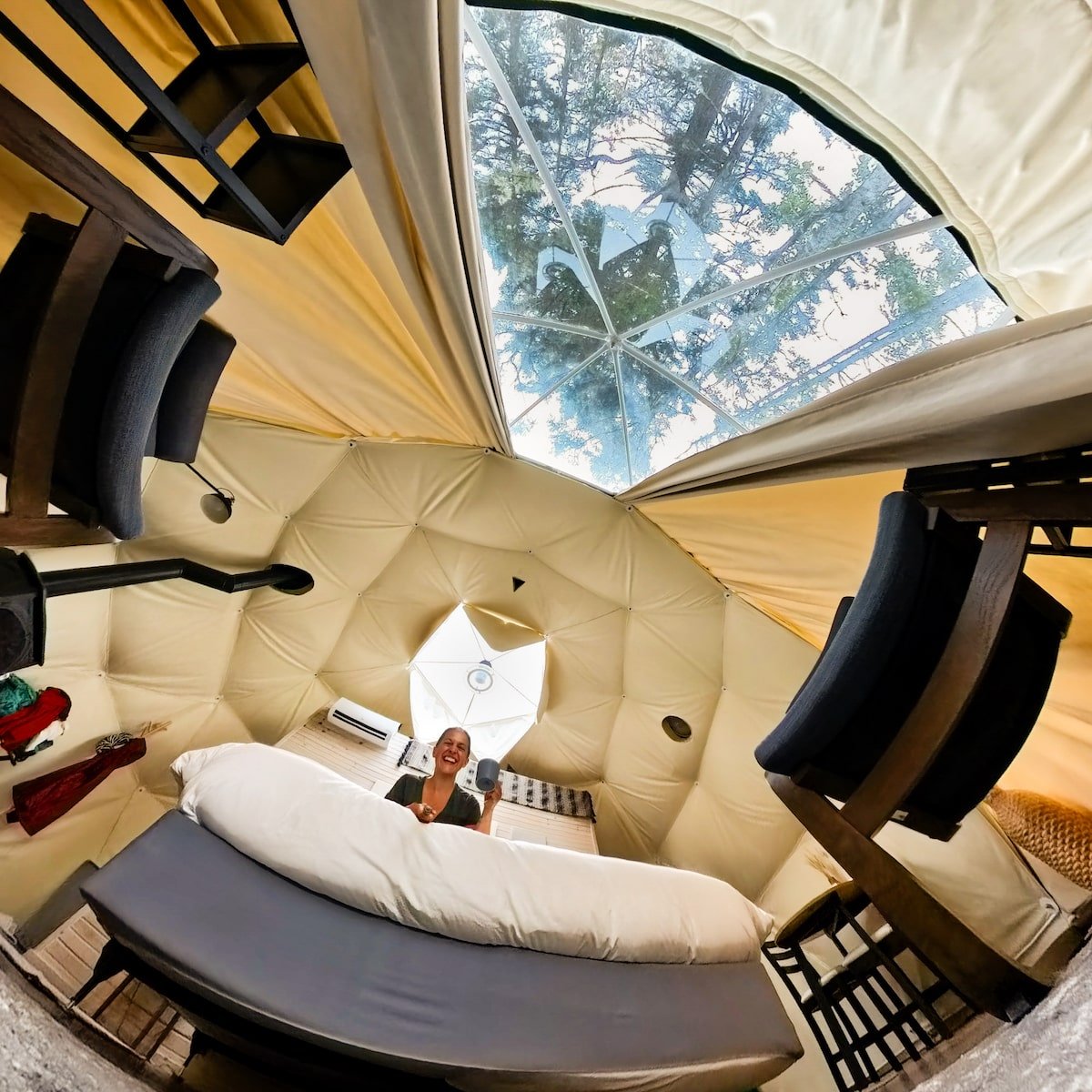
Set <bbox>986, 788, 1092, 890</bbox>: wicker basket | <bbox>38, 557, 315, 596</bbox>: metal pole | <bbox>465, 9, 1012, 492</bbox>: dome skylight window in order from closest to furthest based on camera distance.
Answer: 1. <bbox>465, 9, 1012, 492</bbox>: dome skylight window
2. <bbox>986, 788, 1092, 890</bbox>: wicker basket
3. <bbox>38, 557, 315, 596</bbox>: metal pole

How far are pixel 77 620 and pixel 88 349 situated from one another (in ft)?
7.23

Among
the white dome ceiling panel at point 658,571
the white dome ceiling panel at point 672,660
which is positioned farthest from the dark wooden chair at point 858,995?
the white dome ceiling panel at point 658,571

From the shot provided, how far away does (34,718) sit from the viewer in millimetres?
2523

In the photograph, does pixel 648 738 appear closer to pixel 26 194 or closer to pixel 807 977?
pixel 807 977

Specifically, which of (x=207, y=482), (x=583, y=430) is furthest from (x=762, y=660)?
(x=207, y=482)

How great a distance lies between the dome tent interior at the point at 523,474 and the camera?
0.98 metres

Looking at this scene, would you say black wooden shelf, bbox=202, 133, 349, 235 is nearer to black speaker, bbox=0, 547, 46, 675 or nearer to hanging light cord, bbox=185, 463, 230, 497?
black speaker, bbox=0, 547, 46, 675

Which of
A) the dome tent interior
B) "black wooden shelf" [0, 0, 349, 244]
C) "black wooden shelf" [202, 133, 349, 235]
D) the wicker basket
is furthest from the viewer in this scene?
the wicker basket

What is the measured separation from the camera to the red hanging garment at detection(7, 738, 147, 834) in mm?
2615

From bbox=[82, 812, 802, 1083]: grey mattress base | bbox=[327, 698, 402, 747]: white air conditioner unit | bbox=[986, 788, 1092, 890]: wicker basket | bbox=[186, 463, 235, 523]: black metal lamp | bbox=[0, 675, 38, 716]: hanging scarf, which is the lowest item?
bbox=[327, 698, 402, 747]: white air conditioner unit

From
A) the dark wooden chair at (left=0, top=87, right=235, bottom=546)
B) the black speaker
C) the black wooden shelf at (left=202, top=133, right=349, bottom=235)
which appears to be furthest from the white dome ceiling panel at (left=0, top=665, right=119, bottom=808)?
the black wooden shelf at (left=202, top=133, right=349, bottom=235)

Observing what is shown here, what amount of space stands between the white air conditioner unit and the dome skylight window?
Result: 9.67ft

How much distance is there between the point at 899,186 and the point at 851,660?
1.28 metres

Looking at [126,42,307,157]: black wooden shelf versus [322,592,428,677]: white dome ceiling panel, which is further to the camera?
[322,592,428,677]: white dome ceiling panel
